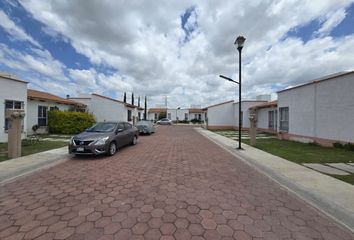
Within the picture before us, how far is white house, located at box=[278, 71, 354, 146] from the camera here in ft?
35.6

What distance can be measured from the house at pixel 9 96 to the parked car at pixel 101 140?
22.9 feet

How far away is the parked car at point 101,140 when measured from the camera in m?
8.59

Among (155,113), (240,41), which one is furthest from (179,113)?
(240,41)

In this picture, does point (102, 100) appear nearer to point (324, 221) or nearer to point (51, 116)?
point (51, 116)

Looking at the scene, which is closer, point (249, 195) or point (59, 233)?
point (59, 233)

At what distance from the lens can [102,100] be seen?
27750 mm

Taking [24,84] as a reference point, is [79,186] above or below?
below

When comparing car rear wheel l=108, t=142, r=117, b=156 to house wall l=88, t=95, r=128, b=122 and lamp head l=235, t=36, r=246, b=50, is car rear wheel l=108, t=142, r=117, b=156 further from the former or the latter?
house wall l=88, t=95, r=128, b=122

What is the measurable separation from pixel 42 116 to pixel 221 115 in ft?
77.5

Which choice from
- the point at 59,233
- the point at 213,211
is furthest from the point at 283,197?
the point at 59,233

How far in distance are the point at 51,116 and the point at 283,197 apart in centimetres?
2019

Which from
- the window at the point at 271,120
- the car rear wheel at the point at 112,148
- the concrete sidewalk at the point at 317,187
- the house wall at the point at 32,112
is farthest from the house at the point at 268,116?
the house wall at the point at 32,112

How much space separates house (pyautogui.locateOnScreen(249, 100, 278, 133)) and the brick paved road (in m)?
17.0

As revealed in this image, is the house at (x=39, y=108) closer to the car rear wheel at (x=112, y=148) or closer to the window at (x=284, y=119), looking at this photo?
the car rear wheel at (x=112, y=148)
